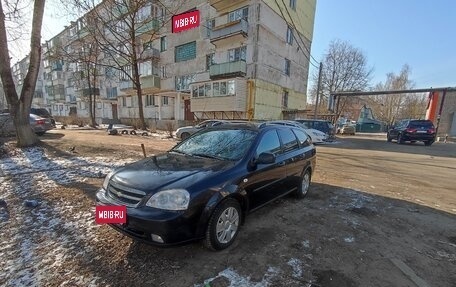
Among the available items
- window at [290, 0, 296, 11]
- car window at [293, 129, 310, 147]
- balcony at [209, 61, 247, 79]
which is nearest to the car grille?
car window at [293, 129, 310, 147]

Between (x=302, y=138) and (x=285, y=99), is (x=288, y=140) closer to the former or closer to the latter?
(x=302, y=138)

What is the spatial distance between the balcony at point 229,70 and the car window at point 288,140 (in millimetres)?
17345

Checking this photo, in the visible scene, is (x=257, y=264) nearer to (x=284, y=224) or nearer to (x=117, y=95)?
(x=284, y=224)

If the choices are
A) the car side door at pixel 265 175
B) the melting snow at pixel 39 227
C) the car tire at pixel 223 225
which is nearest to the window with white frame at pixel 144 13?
the melting snow at pixel 39 227

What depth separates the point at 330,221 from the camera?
4141 millimetres

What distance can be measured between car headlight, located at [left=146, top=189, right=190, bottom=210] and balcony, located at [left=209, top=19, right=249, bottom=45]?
20.8 metres

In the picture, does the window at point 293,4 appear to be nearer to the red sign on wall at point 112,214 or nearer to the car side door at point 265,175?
the car side door at point 265,175

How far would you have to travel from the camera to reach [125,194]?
2.92m

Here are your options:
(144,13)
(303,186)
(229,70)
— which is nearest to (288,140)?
(303,186)

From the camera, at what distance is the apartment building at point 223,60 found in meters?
21.5

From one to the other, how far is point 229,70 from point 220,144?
61.9ft

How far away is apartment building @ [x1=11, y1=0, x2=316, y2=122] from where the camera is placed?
21531 millimetres

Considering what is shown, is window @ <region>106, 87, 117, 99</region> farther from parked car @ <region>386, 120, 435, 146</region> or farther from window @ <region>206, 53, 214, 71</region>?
parked car @ <region>386, 120, 435, 146</region>

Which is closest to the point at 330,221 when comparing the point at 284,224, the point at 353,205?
the point at 284,224
